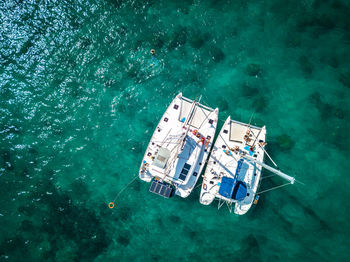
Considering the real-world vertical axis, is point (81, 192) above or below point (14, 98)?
below

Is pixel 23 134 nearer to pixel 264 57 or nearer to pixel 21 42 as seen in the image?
pixel 21 42

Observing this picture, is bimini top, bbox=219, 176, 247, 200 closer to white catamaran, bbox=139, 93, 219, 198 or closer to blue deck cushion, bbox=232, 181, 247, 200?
blue deck cushion, bbox=232, 181, 247, 200

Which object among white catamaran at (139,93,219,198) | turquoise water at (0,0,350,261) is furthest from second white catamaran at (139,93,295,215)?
turquoise water at (0,0,350,261)

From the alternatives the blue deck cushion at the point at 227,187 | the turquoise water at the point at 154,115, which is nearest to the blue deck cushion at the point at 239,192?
the blue deck cushion at the point at 227,187

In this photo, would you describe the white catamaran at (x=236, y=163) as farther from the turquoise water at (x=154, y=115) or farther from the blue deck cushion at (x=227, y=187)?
the turquoise water at (x=154, y=115)

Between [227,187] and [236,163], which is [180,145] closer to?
[236,163]

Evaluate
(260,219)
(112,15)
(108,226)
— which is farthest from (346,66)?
(108,226)

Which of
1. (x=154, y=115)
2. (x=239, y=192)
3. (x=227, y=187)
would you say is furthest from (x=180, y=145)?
(x=239, y=192)

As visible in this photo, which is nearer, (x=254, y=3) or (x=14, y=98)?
(x=254, y=3)
